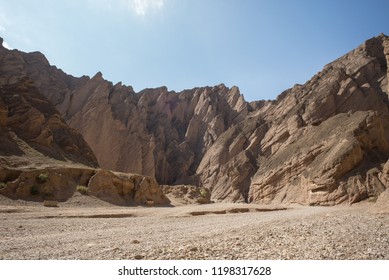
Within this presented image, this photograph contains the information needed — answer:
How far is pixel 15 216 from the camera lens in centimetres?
1939

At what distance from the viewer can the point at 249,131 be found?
283 ft

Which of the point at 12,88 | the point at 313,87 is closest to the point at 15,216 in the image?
the point at 12,88

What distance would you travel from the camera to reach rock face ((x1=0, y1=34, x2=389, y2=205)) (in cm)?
4447

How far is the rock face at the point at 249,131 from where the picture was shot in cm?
4447

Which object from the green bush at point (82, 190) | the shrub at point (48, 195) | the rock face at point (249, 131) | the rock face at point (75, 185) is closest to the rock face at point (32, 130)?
the rock face at point (249, 131)

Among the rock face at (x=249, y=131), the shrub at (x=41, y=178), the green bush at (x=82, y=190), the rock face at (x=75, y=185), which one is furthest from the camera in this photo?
the rock face at (x=249, y=131)

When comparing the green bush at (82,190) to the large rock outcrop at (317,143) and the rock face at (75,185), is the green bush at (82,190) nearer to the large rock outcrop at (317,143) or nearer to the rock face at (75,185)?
the rock face at (75,185)

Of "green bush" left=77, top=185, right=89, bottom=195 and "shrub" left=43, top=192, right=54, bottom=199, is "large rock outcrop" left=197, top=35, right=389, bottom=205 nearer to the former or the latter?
"green bush" left=77, top=185, right=89, bottom=195

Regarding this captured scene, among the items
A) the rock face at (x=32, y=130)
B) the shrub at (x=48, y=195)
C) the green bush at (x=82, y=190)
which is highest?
the rock face at (x=32, y=130)

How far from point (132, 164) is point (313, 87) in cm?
5119

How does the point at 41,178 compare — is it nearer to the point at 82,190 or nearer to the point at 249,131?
the point at 82,190

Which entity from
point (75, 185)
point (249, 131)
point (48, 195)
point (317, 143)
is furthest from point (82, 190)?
point (249, 131)

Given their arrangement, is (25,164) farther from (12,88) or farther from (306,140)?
(306,140)
